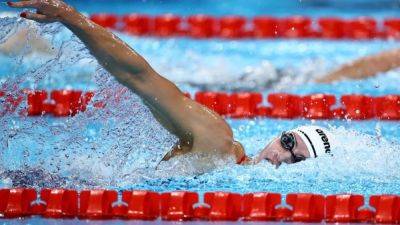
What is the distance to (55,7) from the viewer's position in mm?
3680

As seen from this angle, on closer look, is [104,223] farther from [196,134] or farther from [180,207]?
[196,134]

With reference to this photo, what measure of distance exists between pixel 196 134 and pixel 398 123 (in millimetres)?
2001

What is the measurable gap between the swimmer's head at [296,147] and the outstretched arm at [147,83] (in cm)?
21

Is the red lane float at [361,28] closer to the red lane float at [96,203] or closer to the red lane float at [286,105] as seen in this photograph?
the red lane float at [286,105]

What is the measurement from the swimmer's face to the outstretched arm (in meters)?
0.19

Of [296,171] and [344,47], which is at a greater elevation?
[344,47]

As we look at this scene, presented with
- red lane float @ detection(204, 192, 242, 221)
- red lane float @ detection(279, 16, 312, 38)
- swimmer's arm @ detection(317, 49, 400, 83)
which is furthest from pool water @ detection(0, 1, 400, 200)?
red lane float @ detection(279, 16, 312, 38)

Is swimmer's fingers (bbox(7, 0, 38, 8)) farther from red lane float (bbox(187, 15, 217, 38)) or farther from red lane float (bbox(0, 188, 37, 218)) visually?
red lane float (bbox(187, 15, 217, 38))

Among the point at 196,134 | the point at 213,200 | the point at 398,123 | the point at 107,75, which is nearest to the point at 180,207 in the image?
the point at 213,200

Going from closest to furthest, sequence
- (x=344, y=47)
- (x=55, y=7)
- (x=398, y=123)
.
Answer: (x=55, y=7) → (x=398, y=123) → (x=344, y=47)

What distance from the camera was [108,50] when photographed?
3883 mm

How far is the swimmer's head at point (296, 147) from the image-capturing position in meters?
4.24

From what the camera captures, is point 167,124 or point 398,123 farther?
point 398,123

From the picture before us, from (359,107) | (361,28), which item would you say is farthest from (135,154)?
(361,28)
